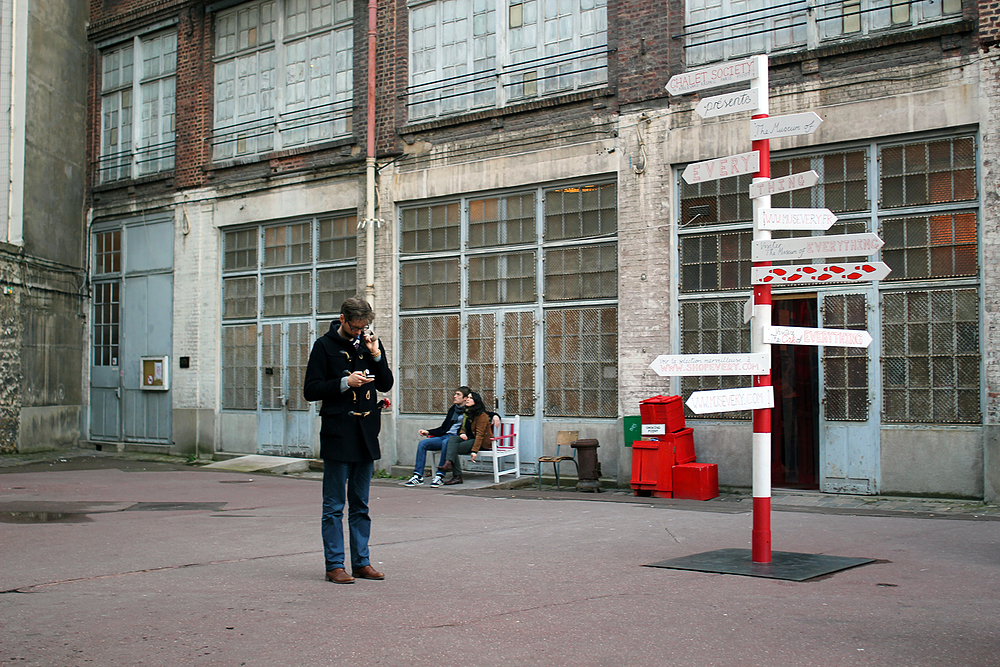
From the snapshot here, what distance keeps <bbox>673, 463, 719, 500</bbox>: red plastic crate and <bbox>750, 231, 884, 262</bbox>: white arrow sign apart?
18.0 ft

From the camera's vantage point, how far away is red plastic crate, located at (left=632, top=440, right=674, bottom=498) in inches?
465

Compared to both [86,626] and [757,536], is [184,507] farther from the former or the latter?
[757,536]

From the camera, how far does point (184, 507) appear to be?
10914mm

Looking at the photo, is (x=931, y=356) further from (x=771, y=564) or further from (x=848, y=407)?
(x=771, y=564)

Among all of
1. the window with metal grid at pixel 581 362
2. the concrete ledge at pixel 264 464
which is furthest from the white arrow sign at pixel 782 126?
the concrete ledge at pixel 264 464

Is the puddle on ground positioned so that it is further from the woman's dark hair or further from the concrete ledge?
the concrete ledge

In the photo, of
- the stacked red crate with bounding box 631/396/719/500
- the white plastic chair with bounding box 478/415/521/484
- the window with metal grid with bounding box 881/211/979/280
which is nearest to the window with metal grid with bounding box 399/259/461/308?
the white plastic chair with bounding box 478/415/521/484

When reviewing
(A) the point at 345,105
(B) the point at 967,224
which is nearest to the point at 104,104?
(A) the point at 345,105

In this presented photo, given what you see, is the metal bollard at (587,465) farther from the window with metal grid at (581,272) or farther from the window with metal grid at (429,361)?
the window with metal grid at (429,361)

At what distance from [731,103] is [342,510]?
3.94m

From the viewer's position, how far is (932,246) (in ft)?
36.7

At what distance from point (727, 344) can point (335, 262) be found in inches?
288

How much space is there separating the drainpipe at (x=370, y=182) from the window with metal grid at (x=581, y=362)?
10.8ft

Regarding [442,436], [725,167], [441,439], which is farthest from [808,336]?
[442,436]
